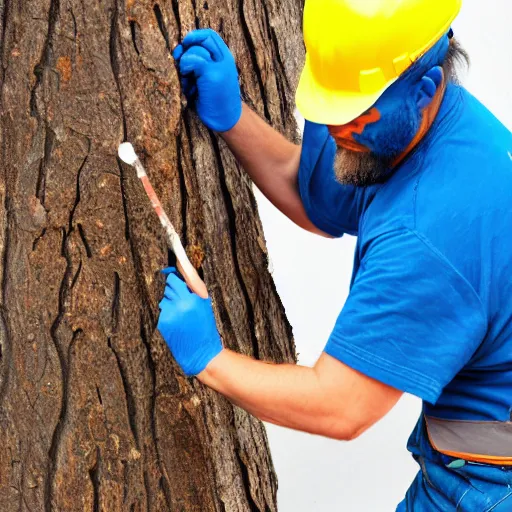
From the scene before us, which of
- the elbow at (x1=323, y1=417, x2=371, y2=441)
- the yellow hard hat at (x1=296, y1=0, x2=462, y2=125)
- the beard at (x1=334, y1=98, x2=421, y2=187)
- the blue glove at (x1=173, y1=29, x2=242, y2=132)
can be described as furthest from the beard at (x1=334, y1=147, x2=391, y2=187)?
the elbow at (x1=323, y1=417, x2=371, y2=441)

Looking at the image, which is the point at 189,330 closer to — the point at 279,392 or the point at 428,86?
the point at 279,392

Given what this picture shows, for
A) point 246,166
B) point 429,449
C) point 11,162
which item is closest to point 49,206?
point 11,162

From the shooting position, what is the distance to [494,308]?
161 cm

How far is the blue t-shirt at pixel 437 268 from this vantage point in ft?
5.08

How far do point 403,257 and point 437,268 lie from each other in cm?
6

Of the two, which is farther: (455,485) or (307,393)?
(455,485)

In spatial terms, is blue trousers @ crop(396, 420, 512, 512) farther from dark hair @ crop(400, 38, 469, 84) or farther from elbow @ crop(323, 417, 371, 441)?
dark hair @ crop(400, 38, 469, 84)

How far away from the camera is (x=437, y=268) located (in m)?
1.54

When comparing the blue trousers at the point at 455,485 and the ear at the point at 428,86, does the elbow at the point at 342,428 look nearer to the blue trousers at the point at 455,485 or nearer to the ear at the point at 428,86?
the blue trousers at the point at 455,485

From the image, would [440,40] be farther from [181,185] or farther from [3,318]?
[3,318]

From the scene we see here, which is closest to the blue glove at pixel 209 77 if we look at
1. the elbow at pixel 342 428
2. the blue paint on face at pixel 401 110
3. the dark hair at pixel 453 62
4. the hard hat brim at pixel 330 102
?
the hard hat brim at pixel 330 102

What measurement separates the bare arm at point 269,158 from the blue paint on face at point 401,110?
1.15 feet

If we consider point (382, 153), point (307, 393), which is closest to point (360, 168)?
point (382, 153)

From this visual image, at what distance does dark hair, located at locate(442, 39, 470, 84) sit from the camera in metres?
1.66
